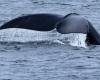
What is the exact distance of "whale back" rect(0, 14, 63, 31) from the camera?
1611cm

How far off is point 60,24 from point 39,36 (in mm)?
867

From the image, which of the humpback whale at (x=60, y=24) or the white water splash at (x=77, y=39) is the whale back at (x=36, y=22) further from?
the white water splash at (x=77, y=39)

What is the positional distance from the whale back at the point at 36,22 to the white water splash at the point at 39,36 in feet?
0.35

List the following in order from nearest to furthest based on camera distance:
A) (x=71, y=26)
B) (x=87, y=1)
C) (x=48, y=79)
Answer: (x=48, y=79) < (x=71, y=26) < (x=87, y=1)

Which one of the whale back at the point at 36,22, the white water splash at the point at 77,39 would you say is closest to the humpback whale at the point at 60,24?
the whale back at the point at 36,22

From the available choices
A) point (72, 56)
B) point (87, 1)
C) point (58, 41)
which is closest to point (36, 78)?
point (72, 56)

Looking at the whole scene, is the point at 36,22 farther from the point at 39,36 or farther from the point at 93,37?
the point at 93,37

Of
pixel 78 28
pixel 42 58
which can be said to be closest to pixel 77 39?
pixel 78 28

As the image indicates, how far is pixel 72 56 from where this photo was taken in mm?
15156

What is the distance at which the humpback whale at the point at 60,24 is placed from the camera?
15.7m

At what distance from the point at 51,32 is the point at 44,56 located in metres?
1.10

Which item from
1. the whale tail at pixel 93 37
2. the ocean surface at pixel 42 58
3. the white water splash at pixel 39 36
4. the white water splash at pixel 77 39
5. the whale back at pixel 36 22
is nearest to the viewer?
the ocean surface at pixel 42 58

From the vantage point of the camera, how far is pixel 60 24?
15.8 m

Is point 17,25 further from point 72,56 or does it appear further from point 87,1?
point 87,1
